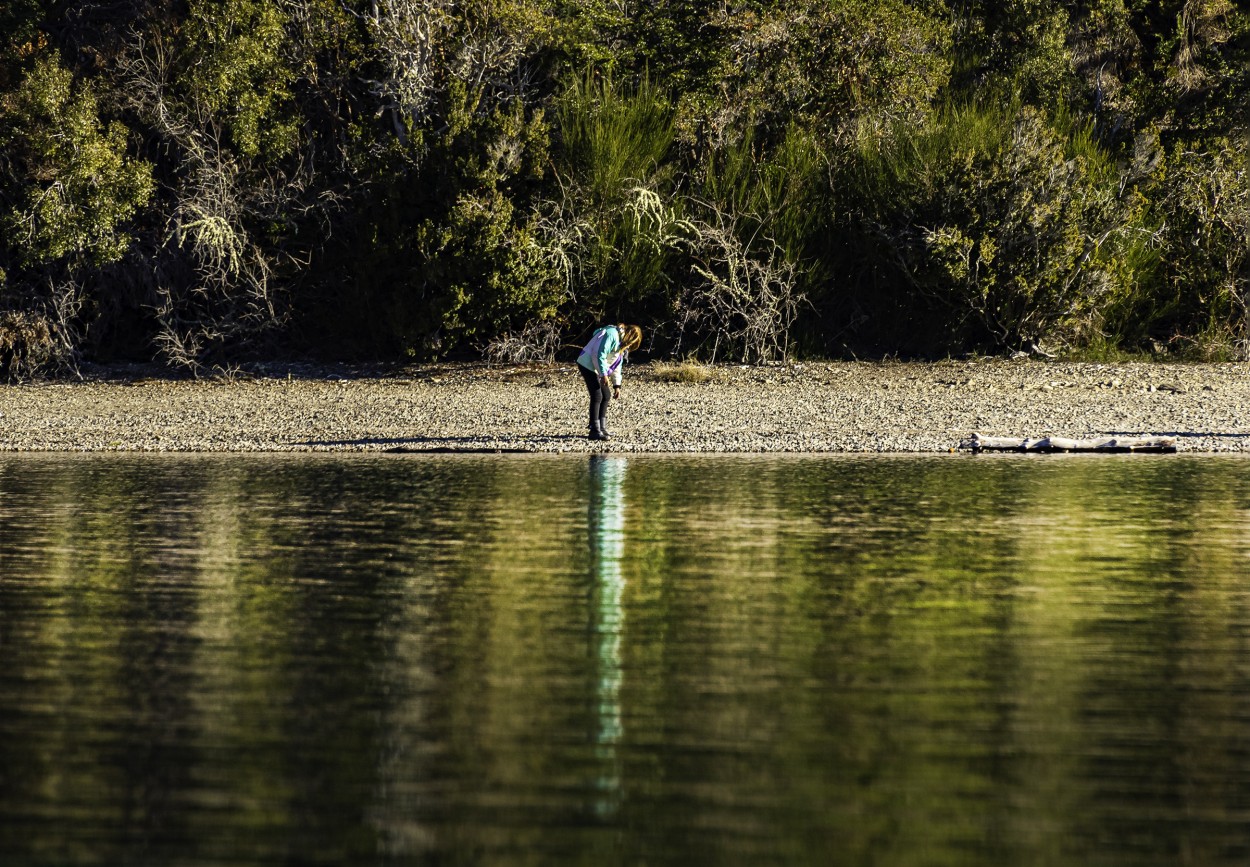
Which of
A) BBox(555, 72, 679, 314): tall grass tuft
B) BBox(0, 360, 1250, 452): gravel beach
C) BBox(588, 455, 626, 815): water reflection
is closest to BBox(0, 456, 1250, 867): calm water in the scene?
BBox(588, 455, 626, 815): water reflection

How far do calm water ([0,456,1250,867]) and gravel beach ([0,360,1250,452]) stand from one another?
16.8 ft

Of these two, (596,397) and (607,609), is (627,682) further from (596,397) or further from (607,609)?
(596,397)

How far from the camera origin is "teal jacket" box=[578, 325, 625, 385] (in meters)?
18.7

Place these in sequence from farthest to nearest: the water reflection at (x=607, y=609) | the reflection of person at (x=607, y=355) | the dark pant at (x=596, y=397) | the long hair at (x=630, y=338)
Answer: the dark pant at (x=596, y=397)
the reflection of person at (x=607, y=355)
the long hair at (x=630, y=338)
the water reflection at (x=607, y=609)

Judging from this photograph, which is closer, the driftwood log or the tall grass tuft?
the driftwood log

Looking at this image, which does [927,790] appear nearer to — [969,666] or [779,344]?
[969,666]

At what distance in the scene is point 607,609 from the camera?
10.1 m

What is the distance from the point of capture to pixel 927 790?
21.1 feet

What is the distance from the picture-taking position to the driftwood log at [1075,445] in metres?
19.0

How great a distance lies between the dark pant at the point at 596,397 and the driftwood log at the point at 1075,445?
3.91 meters

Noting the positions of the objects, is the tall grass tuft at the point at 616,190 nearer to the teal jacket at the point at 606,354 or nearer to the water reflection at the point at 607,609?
the teal jacket at the point at 606,354

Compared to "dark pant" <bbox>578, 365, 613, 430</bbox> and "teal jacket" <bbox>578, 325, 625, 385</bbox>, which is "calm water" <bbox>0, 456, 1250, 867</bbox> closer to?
"teal jacket" <bbox>578, 325, 625, 385</bbox>

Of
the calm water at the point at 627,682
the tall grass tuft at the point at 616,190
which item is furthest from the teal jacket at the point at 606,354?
the tall grass tuft at the point at 616,190

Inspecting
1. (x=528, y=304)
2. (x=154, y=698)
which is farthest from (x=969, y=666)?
(x=528, y=304)
